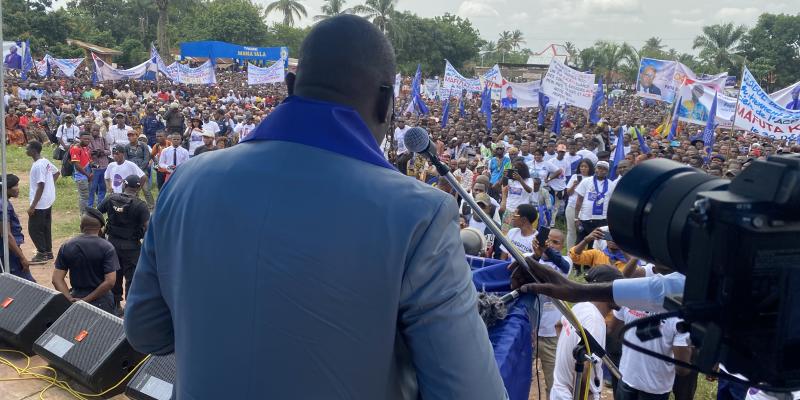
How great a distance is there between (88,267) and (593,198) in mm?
6456

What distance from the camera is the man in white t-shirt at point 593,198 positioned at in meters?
9.27

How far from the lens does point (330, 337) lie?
1.19 meters

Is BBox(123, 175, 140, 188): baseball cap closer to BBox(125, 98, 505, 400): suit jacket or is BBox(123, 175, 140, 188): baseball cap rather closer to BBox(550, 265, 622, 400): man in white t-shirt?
BBox(550, 265, 622, 400): man in white t-shirt

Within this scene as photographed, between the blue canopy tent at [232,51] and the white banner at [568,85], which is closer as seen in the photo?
the white banner at [568,85]

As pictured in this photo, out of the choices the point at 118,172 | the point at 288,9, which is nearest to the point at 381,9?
the point at 288,9

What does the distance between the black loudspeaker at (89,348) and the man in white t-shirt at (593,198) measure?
6.37m

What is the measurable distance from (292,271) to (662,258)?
0.84 metres

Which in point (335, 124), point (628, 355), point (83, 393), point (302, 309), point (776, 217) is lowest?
point (83, 393)

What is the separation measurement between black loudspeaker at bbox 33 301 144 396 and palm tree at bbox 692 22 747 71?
65696 mm

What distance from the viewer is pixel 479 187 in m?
8.26

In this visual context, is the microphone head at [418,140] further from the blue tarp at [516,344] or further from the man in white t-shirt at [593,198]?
the man in white t-shirt at [593,198]

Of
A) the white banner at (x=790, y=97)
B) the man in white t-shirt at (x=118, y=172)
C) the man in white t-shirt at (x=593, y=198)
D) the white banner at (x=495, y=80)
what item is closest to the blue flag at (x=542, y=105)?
the white banner at (x=495, y=80)

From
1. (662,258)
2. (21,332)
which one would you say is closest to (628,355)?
(662,258)

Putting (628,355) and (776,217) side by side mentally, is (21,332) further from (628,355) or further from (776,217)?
(776,217)
